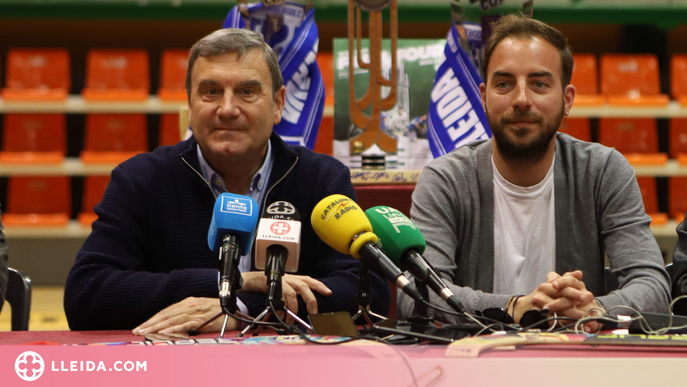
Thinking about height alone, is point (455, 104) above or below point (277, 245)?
above

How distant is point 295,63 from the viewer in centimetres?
264

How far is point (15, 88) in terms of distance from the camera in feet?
17.9

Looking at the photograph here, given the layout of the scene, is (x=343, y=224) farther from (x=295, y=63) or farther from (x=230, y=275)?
(x=295, y=63)

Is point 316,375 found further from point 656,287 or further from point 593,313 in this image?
point 656,287

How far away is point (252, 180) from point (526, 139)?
2.42 ft

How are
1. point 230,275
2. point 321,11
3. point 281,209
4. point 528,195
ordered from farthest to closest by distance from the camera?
point 321,11, point 528,195, point 281,209, point 230,275

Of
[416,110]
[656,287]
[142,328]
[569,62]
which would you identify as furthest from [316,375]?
[416,110]

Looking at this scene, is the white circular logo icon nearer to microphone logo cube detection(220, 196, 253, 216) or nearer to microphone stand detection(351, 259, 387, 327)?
microphone logo cube detection(220, 196, 253, 216)

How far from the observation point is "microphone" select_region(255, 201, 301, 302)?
113 cm

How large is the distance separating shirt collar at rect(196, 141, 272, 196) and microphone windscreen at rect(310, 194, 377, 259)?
715mm

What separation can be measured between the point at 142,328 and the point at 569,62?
1.26 m

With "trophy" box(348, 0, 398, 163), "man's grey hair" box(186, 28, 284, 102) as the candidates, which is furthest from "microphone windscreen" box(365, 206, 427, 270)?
"trophy" box(348, 0, 398, 163)

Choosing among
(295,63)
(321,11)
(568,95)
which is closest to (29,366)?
(568,95)

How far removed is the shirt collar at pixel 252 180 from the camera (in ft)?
6.25
